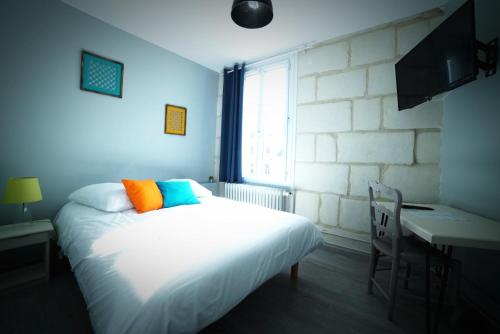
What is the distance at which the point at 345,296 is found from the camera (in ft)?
5.77

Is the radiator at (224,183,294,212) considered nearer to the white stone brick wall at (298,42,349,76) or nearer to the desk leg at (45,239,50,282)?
the white stone brick wall at (298,42,349,76)

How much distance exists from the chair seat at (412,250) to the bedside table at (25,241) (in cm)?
279

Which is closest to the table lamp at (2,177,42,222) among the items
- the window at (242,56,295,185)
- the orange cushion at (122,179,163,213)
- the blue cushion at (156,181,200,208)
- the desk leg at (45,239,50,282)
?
the desk leg at (45,239,50,282)

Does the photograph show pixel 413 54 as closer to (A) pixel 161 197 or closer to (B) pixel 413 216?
(B) pixel 413 216

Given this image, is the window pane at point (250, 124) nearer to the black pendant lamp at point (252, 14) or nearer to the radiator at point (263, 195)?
the radiator at point (263, 195)

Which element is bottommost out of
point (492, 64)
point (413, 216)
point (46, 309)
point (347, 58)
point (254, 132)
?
point (46, 309)

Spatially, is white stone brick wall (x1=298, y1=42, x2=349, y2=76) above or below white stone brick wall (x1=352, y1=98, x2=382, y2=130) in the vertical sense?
above

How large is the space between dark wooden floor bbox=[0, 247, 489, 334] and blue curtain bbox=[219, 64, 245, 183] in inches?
79.5

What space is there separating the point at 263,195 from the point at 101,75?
267 cm

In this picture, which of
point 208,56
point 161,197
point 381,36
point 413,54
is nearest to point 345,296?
point 161,197

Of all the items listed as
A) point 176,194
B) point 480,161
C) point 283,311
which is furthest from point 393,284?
point 176,194

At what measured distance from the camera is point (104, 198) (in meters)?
2.05

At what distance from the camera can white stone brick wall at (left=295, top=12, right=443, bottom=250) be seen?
2281 mm

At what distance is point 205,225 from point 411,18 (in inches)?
121
